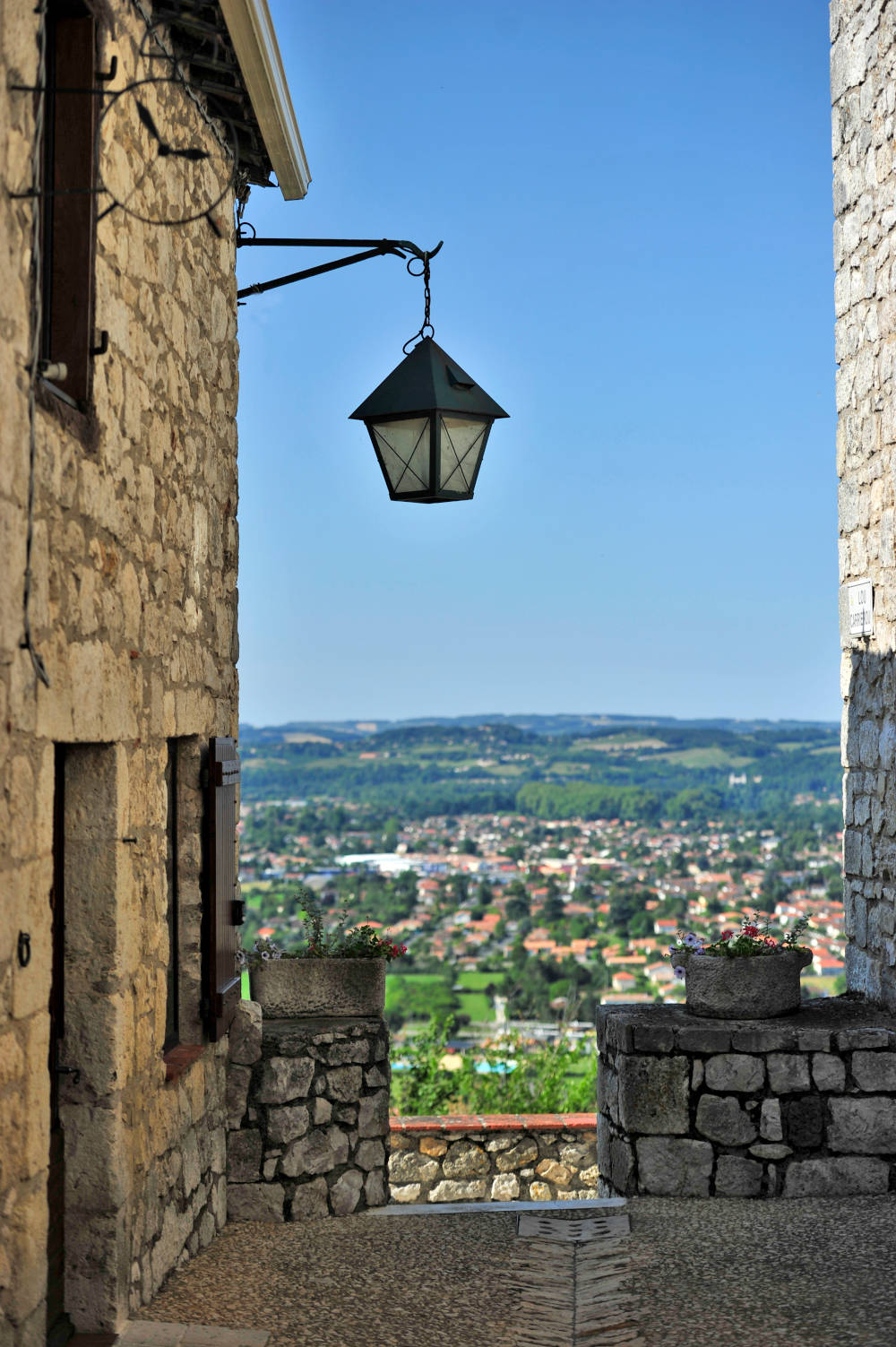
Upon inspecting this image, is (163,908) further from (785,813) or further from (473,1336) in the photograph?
(785,813)

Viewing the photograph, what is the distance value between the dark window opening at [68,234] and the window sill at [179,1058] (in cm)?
221

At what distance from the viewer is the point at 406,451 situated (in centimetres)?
535

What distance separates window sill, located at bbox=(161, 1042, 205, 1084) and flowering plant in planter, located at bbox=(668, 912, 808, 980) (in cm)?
243

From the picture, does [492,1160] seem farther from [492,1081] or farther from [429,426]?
[429,426]

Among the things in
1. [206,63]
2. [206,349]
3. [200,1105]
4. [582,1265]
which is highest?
[206,63]

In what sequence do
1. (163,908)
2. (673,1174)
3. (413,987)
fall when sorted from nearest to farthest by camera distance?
(163,908)
(673,1174)
(413,987)

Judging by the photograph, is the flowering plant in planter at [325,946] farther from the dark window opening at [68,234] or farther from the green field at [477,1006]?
the green field at [477,1006]

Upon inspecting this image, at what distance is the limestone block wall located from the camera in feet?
17.6

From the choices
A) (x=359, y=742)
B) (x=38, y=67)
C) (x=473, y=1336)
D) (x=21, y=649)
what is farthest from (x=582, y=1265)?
(x=359, y=742)

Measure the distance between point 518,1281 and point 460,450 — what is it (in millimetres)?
3221

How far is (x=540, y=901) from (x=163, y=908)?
→ 20658 millimetres

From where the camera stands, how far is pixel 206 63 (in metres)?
4.70

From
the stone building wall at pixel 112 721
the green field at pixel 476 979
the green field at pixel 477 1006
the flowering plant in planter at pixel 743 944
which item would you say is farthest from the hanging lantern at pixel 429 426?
the green field at pixel 476 979

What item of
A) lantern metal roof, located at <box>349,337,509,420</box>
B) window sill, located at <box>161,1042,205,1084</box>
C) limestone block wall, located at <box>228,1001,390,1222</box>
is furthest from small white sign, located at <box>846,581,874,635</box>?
window sill, located at <box>161,1042,205,1084</box>
